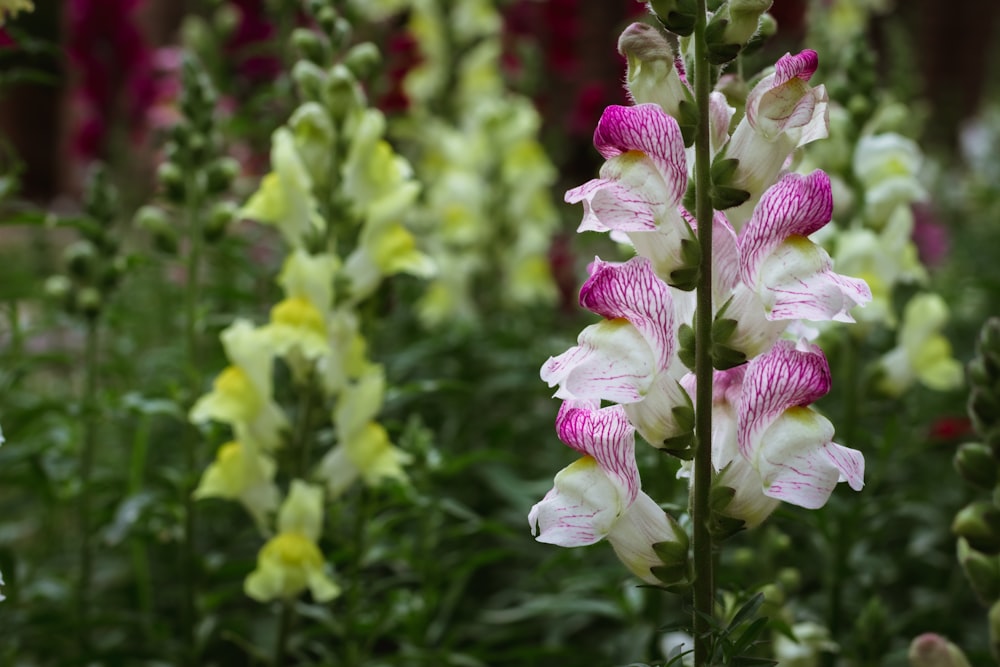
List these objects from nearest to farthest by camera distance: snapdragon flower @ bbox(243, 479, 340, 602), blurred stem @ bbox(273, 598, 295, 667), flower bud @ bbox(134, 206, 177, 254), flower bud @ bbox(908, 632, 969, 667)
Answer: flower bud @ bbox(908, 632, 969, 667) < snapdragon flower @ bbox(243, 479, 340, 602) < blurred stem @ bbox(273, 598, 295, 667) < flower bud @ bbox(134, 206, 177, 254)

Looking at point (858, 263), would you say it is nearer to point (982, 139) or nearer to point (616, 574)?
point (616, 574)

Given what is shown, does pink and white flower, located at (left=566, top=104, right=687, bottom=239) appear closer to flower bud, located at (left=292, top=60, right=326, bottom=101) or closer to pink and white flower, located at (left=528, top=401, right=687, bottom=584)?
pink and white flower, located at (left=528, top=401, right=687, bottom=584)

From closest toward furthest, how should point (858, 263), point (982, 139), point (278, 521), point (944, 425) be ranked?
point (278, 521)
point (858, 263)
point (944, 425)
point (982, 139)

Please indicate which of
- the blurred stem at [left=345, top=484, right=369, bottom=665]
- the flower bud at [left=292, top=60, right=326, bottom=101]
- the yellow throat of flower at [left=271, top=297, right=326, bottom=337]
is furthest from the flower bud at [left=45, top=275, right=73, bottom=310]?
the blurred stem at [left=345, top=484, right=369, bottom=665]

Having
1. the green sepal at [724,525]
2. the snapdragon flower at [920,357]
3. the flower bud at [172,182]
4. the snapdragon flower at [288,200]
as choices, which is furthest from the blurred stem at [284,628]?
the snapdragon flower at [920,357]

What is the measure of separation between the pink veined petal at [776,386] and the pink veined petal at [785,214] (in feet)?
0.30

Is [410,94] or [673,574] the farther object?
[410,94]

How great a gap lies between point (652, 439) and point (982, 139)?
20.5 feet

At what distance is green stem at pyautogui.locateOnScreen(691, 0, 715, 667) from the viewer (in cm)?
120

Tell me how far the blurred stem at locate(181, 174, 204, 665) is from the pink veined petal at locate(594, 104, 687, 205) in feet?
4.12

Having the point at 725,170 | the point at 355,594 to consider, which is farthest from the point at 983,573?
the point at 355,594

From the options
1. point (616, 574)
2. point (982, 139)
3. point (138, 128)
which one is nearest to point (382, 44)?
point (138, 128)

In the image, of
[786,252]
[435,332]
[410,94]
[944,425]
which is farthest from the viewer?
[410,94]

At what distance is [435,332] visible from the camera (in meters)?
3.86
